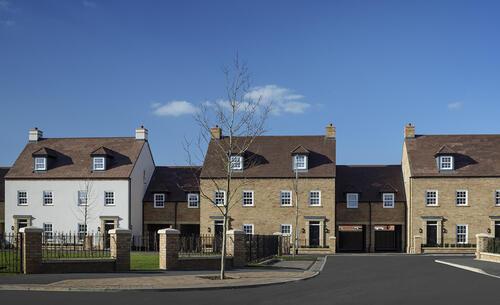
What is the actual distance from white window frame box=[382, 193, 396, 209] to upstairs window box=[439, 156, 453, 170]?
16.0ft

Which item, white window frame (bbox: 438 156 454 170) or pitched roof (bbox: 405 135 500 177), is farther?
white window frame (bbox: 438 156 454 170)

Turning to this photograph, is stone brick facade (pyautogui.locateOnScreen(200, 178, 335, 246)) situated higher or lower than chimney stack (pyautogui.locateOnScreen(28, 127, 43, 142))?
lower

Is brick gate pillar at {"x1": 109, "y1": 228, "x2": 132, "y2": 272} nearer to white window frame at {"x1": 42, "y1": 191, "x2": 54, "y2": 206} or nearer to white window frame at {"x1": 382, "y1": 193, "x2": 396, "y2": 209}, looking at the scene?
white window frame at {"x1": 42, "y1": 191, "x2": 54, "y2": 206}

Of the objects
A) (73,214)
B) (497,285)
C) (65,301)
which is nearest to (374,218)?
(73,214)

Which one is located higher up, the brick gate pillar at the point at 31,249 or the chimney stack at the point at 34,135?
the chimney stack at the point at 34,135

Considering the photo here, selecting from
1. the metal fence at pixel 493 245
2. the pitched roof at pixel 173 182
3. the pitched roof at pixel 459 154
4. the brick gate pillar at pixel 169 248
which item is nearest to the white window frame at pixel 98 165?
the pitched roof at pixel 173 182

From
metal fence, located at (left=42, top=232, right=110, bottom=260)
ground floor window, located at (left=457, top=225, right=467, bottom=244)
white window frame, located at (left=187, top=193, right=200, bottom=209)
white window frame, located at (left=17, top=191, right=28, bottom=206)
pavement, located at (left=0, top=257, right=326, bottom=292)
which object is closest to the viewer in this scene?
pavement, located at (left=0, top=257, right=326, bottom=292)

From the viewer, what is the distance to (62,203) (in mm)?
56781

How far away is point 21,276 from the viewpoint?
20828mm

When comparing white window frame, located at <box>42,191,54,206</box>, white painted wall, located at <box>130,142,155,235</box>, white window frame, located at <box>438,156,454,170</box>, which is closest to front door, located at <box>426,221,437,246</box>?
white window frame, located at <box>438,156,454,170</box>

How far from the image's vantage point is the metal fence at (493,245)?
36.3 meters

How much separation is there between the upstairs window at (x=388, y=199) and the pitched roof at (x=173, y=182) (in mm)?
16577

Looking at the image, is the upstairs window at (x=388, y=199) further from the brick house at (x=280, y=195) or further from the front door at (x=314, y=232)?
the front door at (x=314, y=232)

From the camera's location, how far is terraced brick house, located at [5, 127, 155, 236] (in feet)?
183
